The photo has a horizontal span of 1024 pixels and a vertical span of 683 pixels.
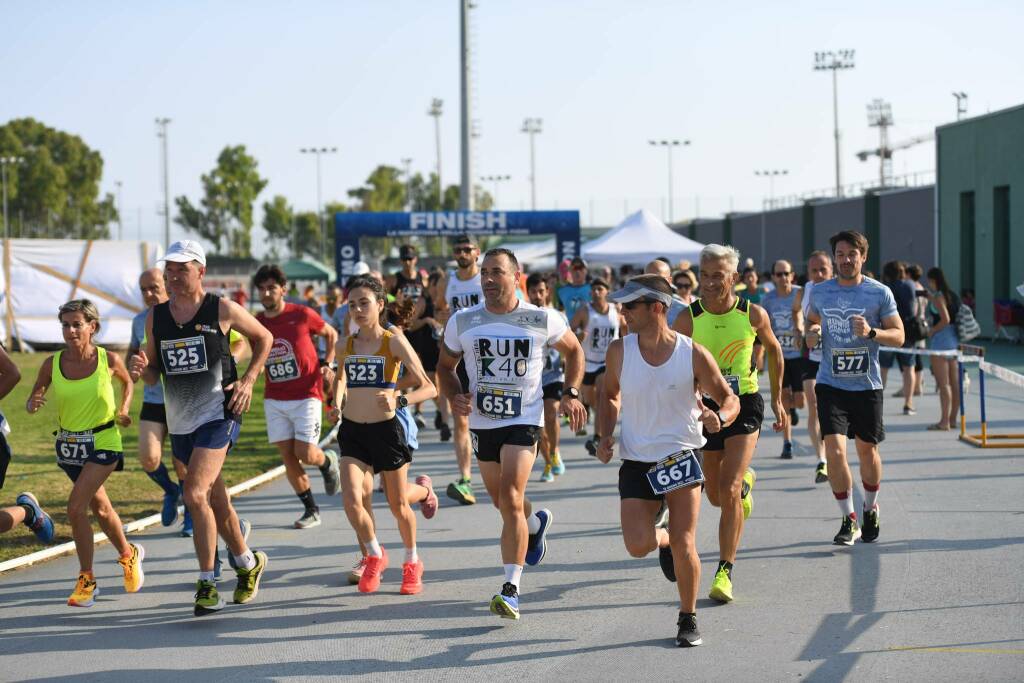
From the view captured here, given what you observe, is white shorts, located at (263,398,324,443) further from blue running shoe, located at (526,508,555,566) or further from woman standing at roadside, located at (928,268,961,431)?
woman standing at roadside, located at (928,268,961,431)

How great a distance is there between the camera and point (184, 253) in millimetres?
6938

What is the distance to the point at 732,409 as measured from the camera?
6.12 metres

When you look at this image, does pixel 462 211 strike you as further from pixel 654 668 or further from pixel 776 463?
pixel 654 668

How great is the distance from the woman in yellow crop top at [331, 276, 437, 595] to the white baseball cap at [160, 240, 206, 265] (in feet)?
3.31

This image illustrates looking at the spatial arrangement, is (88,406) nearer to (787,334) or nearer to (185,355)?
(185,355)

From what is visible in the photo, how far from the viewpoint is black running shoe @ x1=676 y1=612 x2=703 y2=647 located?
593 centimetres

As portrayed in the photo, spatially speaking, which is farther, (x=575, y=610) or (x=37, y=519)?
(x=37, y=519)

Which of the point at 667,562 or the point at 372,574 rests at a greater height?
the point at 667,562

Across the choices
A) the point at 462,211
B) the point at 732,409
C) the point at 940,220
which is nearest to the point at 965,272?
the point at 940,220

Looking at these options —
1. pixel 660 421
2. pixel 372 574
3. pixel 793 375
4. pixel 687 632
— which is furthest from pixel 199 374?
pixel 793 375

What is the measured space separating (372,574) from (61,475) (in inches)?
237

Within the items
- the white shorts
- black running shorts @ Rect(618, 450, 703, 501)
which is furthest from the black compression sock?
black running shorts @ Rect(618, 450, 703, 501)

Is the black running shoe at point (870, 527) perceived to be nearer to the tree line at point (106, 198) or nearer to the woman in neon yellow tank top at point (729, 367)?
the woman in neon yellow tank top at point (729, 367)

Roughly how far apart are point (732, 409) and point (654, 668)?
1.35m
